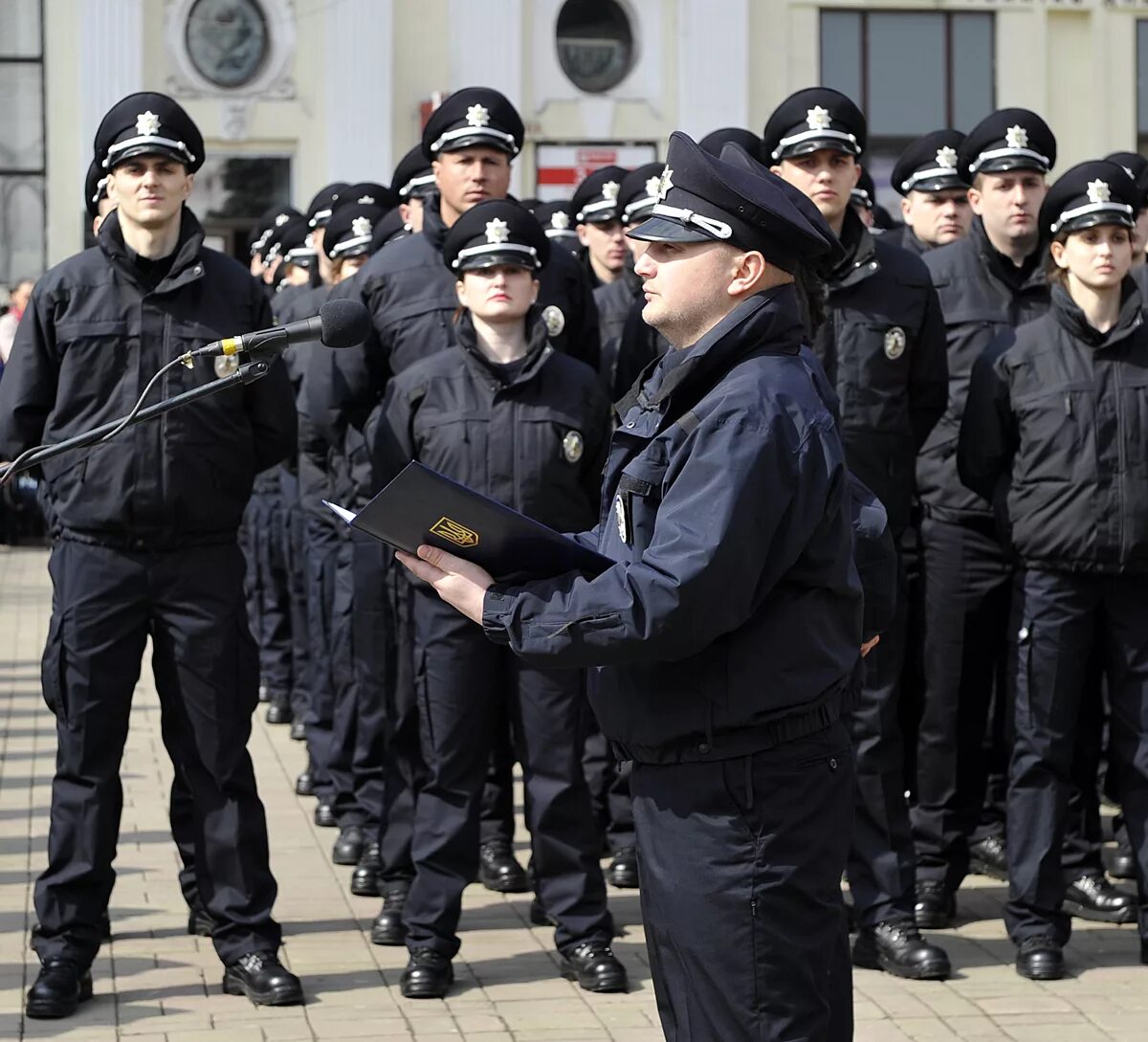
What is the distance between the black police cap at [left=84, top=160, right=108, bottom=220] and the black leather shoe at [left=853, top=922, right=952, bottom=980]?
10.5 ft

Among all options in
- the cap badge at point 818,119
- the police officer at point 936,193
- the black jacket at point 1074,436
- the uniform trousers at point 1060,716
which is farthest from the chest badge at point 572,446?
the police officer at point 936,193

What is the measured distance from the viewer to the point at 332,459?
9273 mm

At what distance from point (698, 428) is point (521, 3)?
24.2 meters

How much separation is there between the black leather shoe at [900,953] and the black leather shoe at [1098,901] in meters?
0.86

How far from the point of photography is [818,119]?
658cm

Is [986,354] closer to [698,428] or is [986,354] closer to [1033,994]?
[1033,994]

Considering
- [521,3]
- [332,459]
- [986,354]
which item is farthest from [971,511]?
[521,3]

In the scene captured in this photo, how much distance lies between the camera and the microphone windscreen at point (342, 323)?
461 cm

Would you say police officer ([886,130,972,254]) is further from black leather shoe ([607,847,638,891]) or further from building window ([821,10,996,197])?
building window ([821,10,996,197])

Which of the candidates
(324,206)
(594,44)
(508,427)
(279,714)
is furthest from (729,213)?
(594,44)

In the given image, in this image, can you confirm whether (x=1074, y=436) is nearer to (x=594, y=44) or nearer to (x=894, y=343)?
(x=894, y=343)

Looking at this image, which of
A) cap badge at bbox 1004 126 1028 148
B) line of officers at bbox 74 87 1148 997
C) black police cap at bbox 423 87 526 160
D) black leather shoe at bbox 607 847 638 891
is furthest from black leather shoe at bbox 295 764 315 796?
cap badge at bbox 1004 126 1028 148

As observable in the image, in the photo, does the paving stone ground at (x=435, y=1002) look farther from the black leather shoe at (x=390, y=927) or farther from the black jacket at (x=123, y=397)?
the black jacket at (x=123, y=397)

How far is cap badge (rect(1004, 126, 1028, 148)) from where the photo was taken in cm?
749
